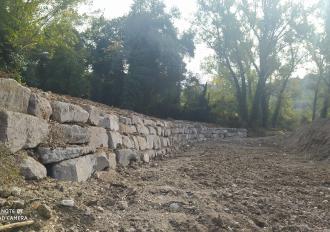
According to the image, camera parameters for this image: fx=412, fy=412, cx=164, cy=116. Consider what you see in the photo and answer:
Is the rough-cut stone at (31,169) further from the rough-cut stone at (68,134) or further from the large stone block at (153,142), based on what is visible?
the large stone block at (153,142)

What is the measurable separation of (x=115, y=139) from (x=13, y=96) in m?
2.90

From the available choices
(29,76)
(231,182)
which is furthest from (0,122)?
(29,76)

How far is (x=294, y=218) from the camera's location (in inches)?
156

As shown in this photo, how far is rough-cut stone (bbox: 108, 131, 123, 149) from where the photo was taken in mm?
6414

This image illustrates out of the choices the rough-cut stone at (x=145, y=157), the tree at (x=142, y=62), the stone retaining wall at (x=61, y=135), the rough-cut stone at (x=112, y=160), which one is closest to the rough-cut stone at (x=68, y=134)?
the stone retaining wall at (x=61, y=135)

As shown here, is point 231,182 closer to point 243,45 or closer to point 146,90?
point 146,90

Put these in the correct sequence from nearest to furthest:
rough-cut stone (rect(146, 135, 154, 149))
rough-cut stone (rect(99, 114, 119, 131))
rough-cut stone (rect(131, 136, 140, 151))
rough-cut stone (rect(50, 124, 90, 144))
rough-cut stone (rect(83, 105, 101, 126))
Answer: rough-cut stone (rect(50, 124, 90, 144)), rough-cut stone (rect(83, 105, 101, 126)), rough-cut stone (rect(99, 114, 119, 131)), rough-cut stone (rect(131, 136, 140, 151)), rough-cut stone (rect(146, 135, 154, 149))

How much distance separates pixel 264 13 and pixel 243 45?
2.70 meters

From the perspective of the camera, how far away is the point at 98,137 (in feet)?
19.1

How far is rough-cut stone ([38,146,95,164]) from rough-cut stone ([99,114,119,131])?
1.35 meters

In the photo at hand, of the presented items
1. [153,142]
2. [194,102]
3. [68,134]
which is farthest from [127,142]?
[194,102]

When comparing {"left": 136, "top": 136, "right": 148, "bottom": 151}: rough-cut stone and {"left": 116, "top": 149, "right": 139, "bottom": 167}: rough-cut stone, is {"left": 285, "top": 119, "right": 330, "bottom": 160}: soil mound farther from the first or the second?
{"left": 116, "top": 149, "right": 139, "bottom": 167}: rough-cut stone

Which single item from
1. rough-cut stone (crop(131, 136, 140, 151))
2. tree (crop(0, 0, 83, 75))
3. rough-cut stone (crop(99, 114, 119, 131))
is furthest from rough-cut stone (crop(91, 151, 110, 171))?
tree (crop(0, 0, 83, 75))

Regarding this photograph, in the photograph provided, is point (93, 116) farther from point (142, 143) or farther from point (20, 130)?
point (142, 143)
